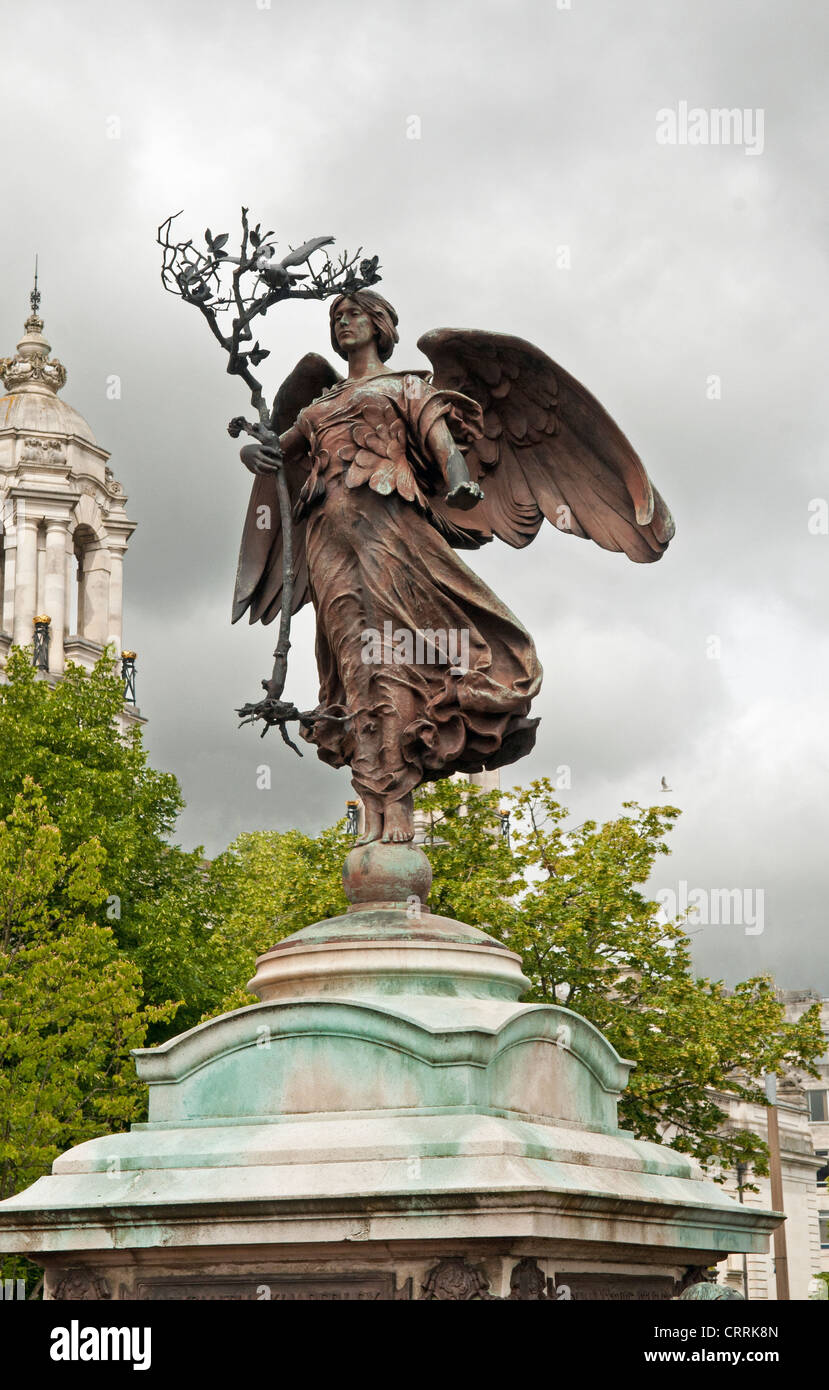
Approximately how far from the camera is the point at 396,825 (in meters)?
9.85

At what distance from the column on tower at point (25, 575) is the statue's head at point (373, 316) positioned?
164 ft

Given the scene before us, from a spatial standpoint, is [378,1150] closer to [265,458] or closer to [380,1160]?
[380,1160]

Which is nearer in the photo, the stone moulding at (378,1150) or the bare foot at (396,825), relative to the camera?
the stone moulding at (378,1150)

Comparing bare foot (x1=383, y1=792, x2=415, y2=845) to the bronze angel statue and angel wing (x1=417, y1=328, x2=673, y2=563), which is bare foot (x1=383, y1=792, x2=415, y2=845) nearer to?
the bronze angel statue

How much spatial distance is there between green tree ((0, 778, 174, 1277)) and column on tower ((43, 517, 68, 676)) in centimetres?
3000

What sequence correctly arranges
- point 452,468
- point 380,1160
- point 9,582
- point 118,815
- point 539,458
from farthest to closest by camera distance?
1. point 9,582
2. point 118,815
3. point 539,458
4. point 452,468
5. point 380,1160

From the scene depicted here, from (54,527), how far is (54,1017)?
116 ft

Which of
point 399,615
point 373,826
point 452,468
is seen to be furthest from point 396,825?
point 452,468

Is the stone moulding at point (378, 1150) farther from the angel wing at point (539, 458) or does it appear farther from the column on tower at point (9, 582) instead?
the column on tower at point (9, 582)

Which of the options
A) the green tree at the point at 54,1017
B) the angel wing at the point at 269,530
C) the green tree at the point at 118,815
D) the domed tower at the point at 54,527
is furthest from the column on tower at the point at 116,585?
the angel wing at the point at 269,530

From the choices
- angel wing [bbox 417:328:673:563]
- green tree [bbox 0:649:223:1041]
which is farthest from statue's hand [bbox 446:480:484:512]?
green tree [bbox 0:649:223:1041]

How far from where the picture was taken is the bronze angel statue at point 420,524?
390 inches

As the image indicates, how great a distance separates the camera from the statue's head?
10.5m

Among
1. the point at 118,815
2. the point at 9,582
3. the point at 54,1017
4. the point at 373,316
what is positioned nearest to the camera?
the point at 373,316
